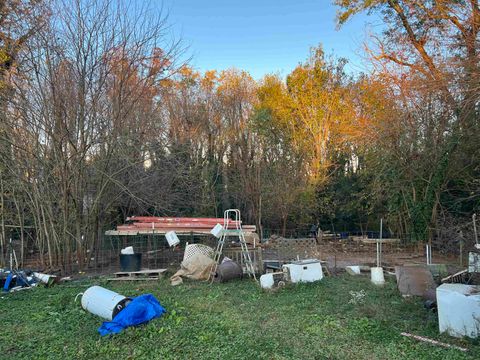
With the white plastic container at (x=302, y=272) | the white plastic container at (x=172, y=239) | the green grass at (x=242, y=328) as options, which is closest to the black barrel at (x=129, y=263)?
the white plastic container at (x=172, y=239)

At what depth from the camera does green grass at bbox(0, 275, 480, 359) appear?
11.5ft

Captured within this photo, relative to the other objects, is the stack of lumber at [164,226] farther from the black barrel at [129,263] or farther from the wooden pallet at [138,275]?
the wooden pallet at [138,275]

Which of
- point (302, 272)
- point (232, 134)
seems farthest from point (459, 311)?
point (232, 134)

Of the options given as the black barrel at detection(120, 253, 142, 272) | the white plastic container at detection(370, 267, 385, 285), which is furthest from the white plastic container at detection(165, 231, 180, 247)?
the white plastic container at detection(370, 267, 385, 285)

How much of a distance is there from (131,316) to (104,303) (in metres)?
0.55

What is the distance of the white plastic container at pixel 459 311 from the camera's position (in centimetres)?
360

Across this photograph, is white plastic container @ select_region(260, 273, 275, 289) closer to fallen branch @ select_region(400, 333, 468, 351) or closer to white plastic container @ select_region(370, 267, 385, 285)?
white plastic container @ select_region(370, 267, 385, 285)

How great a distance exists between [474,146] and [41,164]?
10527mm

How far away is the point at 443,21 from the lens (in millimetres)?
8570

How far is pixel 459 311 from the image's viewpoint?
3.68 metres

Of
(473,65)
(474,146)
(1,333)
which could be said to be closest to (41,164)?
(1,333)

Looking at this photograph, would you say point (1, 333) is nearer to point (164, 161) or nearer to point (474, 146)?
point (164, 161)

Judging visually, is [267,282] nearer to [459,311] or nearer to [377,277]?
[377,277]

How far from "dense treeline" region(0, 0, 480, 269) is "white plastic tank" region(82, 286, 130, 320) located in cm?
390
